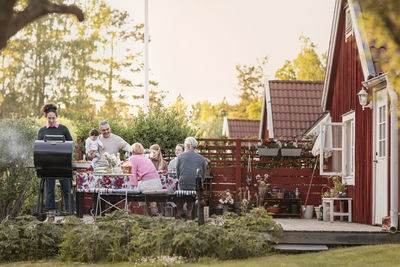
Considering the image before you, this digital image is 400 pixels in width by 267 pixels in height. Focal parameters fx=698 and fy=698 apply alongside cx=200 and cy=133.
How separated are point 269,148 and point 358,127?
8.79 feet

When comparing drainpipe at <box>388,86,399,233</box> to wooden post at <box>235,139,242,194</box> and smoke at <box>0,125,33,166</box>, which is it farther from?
smoke at <box>0,125,33,166</box>

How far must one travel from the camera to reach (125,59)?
3825cm

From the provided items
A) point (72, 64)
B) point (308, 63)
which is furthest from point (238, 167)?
point (72, 64)

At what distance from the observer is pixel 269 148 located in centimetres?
1515

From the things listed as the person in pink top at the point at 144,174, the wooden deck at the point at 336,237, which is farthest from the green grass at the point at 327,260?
the person in pink top at the point at 144,174

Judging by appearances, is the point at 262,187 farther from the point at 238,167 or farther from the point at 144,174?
the point at 144,174

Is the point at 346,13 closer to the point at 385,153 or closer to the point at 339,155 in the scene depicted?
the point at 339,155

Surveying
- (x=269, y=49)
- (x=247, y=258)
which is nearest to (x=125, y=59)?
(x=269, y=49)

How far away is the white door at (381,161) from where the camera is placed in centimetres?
1119

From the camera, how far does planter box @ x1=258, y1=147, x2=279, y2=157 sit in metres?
15.1

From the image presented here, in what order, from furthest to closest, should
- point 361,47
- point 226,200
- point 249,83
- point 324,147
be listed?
point 249,83
point 226,200
point 324,147
point 361,47

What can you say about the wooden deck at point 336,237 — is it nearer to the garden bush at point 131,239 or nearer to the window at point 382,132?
the garden bush at point 131,239

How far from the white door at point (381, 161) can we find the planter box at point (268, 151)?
3662 mm

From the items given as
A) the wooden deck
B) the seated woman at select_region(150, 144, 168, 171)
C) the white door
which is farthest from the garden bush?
the seated woman at select_region(150, 144, 168, 171)
